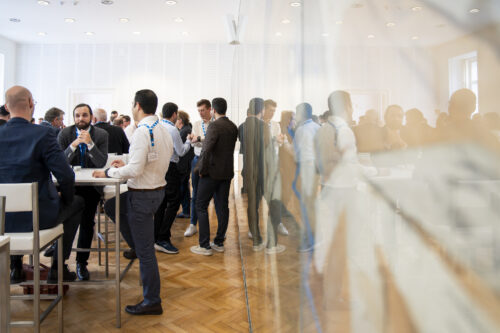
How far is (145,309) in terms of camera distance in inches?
94.3

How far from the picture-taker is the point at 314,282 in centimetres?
57

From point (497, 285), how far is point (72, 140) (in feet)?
10.9

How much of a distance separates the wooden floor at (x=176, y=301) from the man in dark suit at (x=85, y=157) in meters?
0.28

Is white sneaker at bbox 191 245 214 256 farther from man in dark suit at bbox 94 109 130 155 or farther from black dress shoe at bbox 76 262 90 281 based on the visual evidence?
man in dark suit at bbox 94 109 130 155

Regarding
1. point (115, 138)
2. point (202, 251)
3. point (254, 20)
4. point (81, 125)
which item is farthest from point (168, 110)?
point (254, 20)

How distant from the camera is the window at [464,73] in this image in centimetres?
18

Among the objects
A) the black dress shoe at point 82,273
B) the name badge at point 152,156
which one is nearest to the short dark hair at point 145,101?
the name badge at point 152,156

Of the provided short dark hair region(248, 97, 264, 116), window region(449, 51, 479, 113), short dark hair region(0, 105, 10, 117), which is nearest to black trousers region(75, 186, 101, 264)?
short dark hair region(0, 105, 10, 117)

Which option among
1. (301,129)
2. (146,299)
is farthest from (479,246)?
(146,299)

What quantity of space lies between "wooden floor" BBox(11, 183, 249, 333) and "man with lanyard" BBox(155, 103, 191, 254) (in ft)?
0.72

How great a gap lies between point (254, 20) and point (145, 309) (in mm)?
1863

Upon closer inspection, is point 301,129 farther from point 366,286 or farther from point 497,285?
point 497,285

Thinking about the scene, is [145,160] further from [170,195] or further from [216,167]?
[170,195]

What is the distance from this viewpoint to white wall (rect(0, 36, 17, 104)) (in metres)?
11.1
